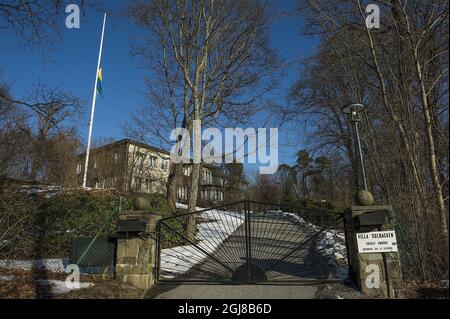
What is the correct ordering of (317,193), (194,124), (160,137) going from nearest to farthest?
(194,124), (160,137), (317,193)

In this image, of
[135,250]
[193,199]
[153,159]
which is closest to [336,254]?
[193,199]

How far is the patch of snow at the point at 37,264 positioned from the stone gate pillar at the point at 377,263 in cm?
625

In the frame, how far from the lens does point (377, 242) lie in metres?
5.14

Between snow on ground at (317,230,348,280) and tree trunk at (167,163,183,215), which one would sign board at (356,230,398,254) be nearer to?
snow on ground at (317,230,348,280)

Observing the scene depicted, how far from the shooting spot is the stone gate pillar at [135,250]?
563 centimetres

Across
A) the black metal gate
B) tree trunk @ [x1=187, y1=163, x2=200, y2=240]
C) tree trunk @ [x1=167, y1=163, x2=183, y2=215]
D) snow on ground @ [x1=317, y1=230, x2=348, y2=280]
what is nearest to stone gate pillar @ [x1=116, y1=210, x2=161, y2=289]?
the black metal gate

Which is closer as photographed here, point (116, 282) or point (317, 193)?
point (116, 282)

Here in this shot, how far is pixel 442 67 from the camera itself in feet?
22.5

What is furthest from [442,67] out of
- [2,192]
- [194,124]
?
[2,192]

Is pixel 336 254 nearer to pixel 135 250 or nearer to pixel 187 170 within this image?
pixel 135 250

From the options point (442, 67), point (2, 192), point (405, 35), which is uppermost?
point (405, 35)

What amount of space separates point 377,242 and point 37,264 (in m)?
7.62
